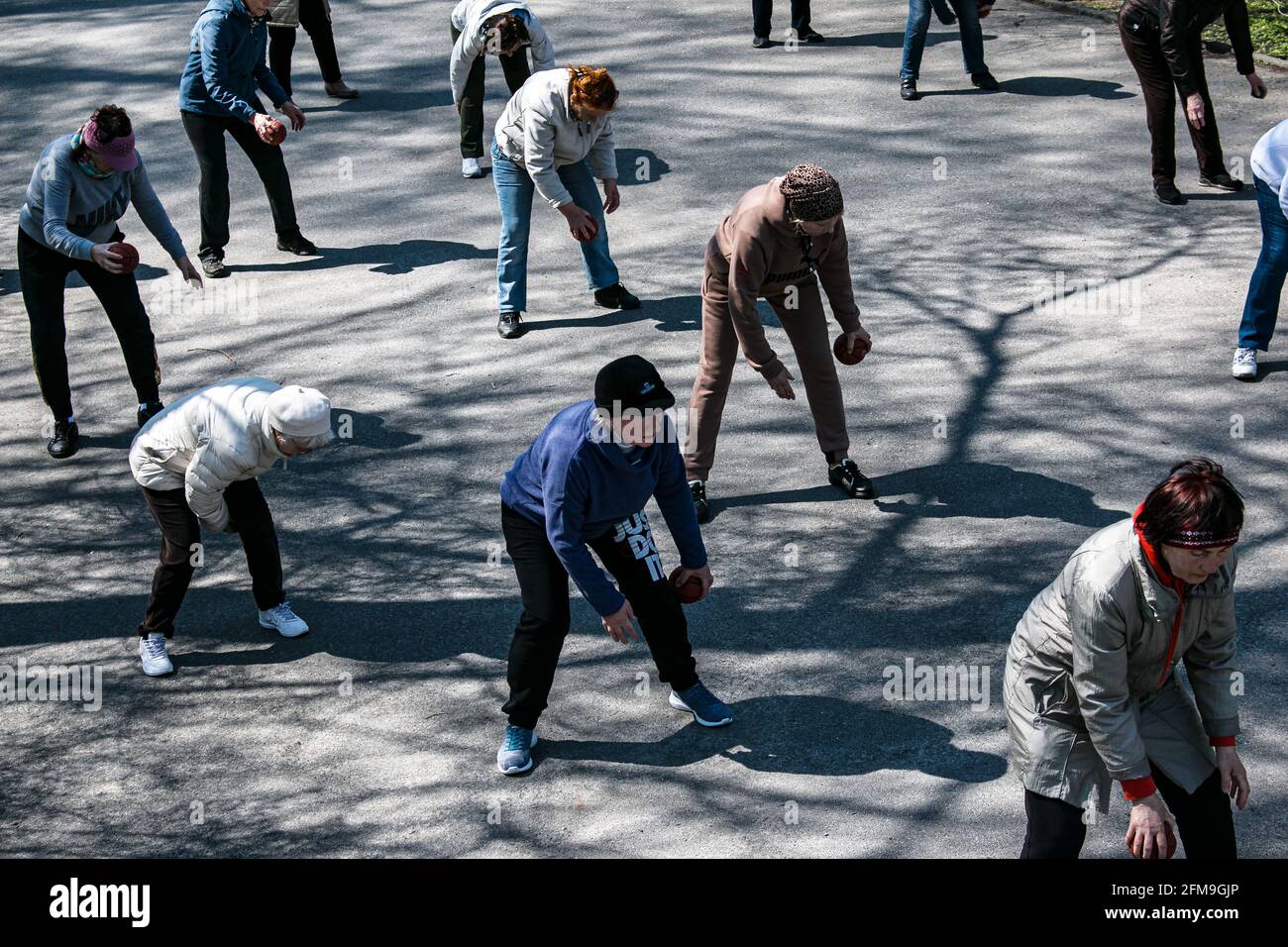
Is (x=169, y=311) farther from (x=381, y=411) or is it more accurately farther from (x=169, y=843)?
(x=169, y=843)

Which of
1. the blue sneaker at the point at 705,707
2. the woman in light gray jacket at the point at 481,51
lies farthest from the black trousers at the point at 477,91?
the blue sneaker at the point at 705,707

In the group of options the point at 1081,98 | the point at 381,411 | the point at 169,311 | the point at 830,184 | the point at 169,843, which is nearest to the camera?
the point at 169,843

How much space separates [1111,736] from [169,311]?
7.92 m

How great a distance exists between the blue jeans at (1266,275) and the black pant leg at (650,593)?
4.17 m

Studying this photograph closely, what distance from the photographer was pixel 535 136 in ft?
28.3

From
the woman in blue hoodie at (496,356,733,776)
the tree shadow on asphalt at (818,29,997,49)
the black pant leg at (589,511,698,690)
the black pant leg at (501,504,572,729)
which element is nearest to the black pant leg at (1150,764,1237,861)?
the woman in blue hoodie at (496,356,733,776)

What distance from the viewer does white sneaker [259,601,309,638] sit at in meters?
6.59

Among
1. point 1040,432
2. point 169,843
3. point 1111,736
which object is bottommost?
point 169,843

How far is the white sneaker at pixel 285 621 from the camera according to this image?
21.6 feet

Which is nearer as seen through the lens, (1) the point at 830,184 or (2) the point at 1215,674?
(2) the point at 1215,674

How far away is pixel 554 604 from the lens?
17.8ft

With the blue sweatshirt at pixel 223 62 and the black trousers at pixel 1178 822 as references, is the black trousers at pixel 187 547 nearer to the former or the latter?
the black trousers at pixel 1178 822

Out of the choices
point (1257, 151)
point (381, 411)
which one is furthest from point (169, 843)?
point (1257, 151)

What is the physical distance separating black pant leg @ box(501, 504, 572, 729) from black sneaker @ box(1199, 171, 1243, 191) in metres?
7.04
